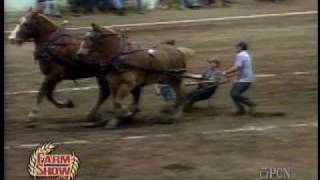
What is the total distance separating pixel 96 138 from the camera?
10.9 meters

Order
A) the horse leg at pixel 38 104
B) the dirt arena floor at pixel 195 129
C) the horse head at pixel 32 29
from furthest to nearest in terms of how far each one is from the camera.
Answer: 1. the horse leg at pixel 38 104
2. the horse head at pixel 32 29
3. the dirt arena floor at pixel 195 129

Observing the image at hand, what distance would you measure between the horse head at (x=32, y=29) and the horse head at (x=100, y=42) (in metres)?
0.56

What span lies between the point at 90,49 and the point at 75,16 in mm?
5949

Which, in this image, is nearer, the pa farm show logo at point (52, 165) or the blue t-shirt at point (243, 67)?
the pa farm show logo at point (52, 165)

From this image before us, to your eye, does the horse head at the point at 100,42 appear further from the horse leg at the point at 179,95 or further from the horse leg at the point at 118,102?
the horse leg at the point at 179,95

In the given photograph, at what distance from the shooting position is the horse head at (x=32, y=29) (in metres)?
11.7

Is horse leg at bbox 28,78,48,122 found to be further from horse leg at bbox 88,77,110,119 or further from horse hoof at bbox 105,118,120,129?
horse hoof at bbox 105,118,120,129

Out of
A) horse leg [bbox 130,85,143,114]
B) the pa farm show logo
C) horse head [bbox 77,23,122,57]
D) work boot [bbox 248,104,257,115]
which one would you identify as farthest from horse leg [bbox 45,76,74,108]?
the pa farm show logo

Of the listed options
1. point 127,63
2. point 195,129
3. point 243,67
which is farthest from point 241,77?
point 127,63

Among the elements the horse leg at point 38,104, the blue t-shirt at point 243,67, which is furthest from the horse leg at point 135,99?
the blue t-shirt at point 243,67

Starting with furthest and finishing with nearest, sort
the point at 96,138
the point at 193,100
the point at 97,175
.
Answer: the point at 193,100 → the point at 96,138 → the point at 97,175

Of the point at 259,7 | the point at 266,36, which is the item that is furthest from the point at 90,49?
the point at 259,7

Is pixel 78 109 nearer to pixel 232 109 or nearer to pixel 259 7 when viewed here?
pixel 232 109

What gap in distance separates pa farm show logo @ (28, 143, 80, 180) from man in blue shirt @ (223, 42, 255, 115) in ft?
10.8
